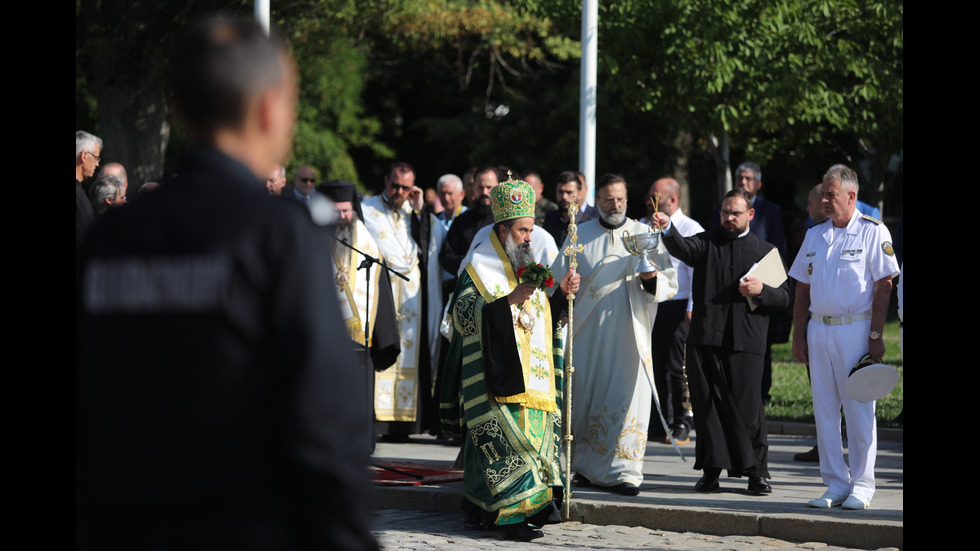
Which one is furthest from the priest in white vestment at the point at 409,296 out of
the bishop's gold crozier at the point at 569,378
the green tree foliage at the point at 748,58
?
the green tree foliage at the point at 748,58

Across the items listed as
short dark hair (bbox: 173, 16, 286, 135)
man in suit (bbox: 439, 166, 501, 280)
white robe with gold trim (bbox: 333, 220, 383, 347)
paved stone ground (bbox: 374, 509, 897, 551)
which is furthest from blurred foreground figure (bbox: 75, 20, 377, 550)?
man in suit (bbox: 439, 166, 501, 280)

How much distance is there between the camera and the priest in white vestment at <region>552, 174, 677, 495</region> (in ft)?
27.1

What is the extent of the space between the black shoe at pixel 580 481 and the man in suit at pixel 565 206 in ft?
6.16

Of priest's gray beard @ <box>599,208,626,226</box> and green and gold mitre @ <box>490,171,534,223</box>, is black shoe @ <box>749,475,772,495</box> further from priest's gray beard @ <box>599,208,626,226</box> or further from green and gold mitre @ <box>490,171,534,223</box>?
green and gold mitre @ <box>490,171,534,223</box>

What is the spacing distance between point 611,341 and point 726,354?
807mm

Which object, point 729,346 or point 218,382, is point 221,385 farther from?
point 729,346

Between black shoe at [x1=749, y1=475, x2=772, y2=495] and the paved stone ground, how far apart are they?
86 centimetres

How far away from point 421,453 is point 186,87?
7981mm

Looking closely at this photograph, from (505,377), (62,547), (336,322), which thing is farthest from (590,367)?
(336,322)

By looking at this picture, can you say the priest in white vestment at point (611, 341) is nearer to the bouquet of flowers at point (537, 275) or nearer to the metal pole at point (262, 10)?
the bouquet of flowers at point (537, 275)

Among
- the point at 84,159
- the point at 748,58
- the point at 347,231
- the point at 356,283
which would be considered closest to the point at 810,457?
the point at 356,283

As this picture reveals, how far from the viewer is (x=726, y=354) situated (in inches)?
318

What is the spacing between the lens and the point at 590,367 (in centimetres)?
844

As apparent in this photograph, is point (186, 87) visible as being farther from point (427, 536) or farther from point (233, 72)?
point (427, 536)
